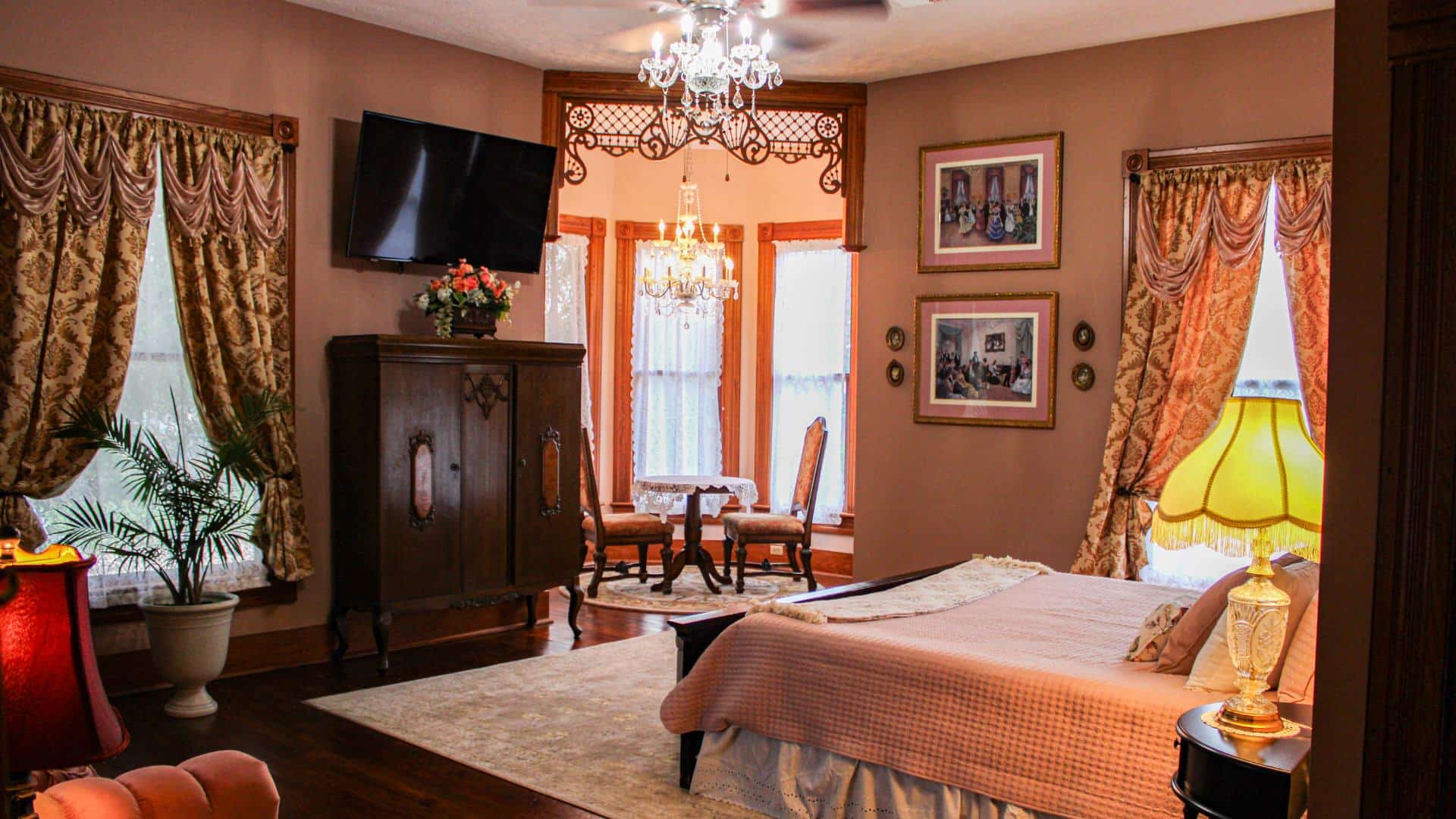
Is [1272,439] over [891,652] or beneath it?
over

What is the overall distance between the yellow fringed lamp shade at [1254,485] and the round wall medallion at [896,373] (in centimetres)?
402

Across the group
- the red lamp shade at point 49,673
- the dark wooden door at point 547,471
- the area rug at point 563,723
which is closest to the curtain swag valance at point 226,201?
the dark wooden door at point 547,471

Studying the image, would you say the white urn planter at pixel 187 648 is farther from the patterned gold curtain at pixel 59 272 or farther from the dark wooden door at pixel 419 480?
the dark wooden door at pixel 419 480

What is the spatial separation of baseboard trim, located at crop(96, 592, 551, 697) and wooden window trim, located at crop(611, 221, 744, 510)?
228 cm

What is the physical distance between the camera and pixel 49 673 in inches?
49.2

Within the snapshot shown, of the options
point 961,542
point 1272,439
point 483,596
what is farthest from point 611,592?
point 1272,439

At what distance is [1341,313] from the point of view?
4.89ft

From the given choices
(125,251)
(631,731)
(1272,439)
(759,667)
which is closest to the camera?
(1272,439)

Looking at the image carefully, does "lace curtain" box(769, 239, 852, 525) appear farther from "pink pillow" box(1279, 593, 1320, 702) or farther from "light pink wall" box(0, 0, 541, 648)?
"pink pillow" box(1279, 593, 1320, 702)

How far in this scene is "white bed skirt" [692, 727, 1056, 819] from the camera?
3145 mm

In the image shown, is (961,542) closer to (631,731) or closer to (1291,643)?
(631,731)

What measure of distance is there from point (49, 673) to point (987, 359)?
18.2ft

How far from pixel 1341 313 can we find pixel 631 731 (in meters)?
3.43

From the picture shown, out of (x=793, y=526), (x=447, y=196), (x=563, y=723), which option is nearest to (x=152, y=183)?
(x=447, y=196)
